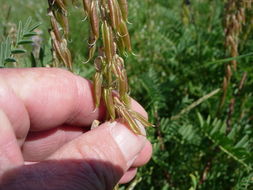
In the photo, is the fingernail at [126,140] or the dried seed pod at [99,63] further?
the fingernail at [126,140]

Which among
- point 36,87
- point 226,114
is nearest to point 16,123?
point 36,87

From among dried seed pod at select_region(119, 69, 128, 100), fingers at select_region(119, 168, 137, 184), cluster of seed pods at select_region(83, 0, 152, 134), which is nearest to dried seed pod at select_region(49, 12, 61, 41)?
cluster of seed pods at select_region(83, 0, 152, 134)

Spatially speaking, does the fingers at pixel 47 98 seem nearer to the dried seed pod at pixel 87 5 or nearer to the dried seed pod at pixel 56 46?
the dried seed pod at pixel 56 46

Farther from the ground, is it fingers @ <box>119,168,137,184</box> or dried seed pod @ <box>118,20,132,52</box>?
dried seed pod @ <box>118,20,132,52</box>

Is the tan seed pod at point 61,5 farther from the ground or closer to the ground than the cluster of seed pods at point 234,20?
farther from the ground

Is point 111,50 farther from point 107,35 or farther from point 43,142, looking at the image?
point 43,142

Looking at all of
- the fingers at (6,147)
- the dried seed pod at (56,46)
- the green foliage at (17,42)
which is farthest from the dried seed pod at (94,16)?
the green foliage at (17,42)

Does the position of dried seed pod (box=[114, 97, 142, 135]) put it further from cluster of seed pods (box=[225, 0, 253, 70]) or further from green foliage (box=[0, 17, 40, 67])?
cluster of seed pods (box=[225, 0, 253, 70])
